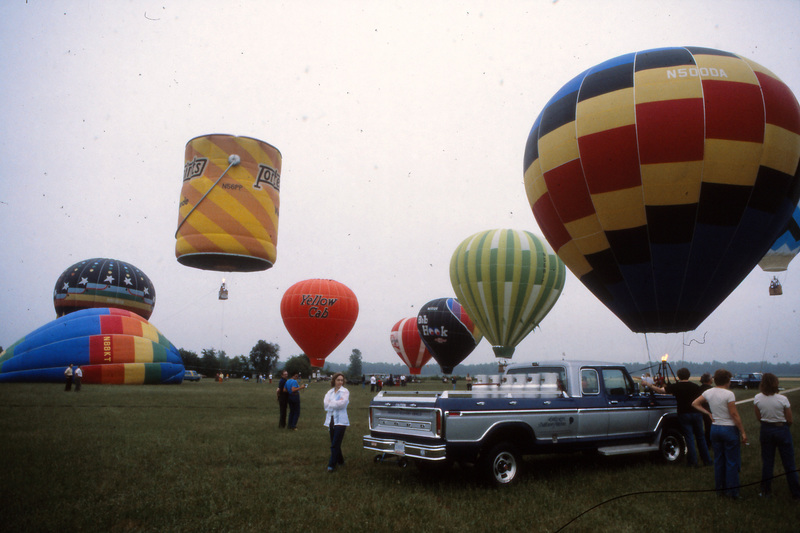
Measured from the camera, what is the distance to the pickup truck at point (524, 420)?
6957mm

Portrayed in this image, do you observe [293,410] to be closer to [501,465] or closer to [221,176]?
[221,176]

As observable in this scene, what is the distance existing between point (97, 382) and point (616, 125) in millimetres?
31009

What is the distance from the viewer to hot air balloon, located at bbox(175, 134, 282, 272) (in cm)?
934

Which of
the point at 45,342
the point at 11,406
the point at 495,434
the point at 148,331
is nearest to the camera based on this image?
the point at 495,434

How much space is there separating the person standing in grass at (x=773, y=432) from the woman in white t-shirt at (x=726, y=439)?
28 centimetres

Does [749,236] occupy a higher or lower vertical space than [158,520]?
higher

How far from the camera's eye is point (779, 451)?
6.32 metres

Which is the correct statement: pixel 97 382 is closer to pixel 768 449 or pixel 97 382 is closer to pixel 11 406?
pixel 11 406

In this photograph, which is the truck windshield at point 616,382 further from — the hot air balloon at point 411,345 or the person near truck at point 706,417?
the hot air balloon at point 411,345

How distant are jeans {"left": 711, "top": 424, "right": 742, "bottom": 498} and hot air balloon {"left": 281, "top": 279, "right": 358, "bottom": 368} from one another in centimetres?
2833

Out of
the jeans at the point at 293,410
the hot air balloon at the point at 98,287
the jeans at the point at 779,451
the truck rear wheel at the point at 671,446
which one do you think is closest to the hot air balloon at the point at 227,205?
the jeans at the point at 293,410

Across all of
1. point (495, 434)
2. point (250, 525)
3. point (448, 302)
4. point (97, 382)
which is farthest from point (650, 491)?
point (448, 302)

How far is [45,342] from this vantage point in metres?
29.8

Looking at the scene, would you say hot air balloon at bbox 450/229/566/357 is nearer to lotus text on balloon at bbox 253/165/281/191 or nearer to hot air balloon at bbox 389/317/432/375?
lotus text on balloon at bbox 253/165/281/191
